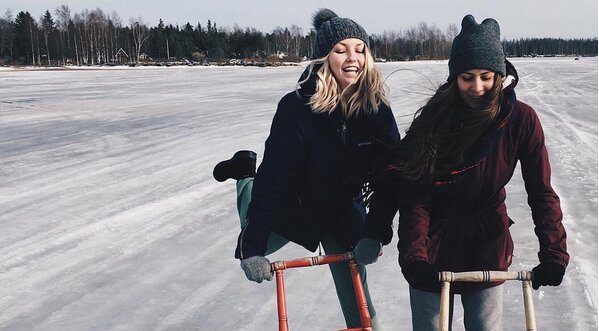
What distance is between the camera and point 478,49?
2.01 m

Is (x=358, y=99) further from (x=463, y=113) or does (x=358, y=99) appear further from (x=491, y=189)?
(x=491, y=189)

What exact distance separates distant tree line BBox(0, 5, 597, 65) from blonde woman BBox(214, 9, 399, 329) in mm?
67766

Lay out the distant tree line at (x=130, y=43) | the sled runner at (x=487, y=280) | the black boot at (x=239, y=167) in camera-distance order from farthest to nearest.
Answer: the distant tree line at (x=130, y=43) < the black boot at (x=239, y=167) < the sled runner at (x=487, y=280)

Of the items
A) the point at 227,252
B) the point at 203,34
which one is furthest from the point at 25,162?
the point at 203,34

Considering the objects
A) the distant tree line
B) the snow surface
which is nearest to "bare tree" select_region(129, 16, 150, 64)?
the distant tree line

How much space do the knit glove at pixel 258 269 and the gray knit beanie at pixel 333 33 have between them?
843 mm

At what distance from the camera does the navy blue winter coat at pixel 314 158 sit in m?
2.32

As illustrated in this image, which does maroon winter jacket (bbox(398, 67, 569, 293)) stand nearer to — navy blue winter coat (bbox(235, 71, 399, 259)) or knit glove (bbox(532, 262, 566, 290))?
knit glove (bbox(532, 262, 566, 290))

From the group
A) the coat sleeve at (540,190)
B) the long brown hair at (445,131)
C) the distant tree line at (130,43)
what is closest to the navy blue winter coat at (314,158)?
the long brown hair at (445,131)

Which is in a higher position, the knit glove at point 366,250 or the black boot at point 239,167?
the black boot at point 239,167

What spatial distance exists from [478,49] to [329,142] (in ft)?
2.15

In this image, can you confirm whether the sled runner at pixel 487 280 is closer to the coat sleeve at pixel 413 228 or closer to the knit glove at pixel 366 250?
the coat sleeve at pixel 413 228

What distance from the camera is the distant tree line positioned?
83188 millimetres

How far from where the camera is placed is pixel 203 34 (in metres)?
104
